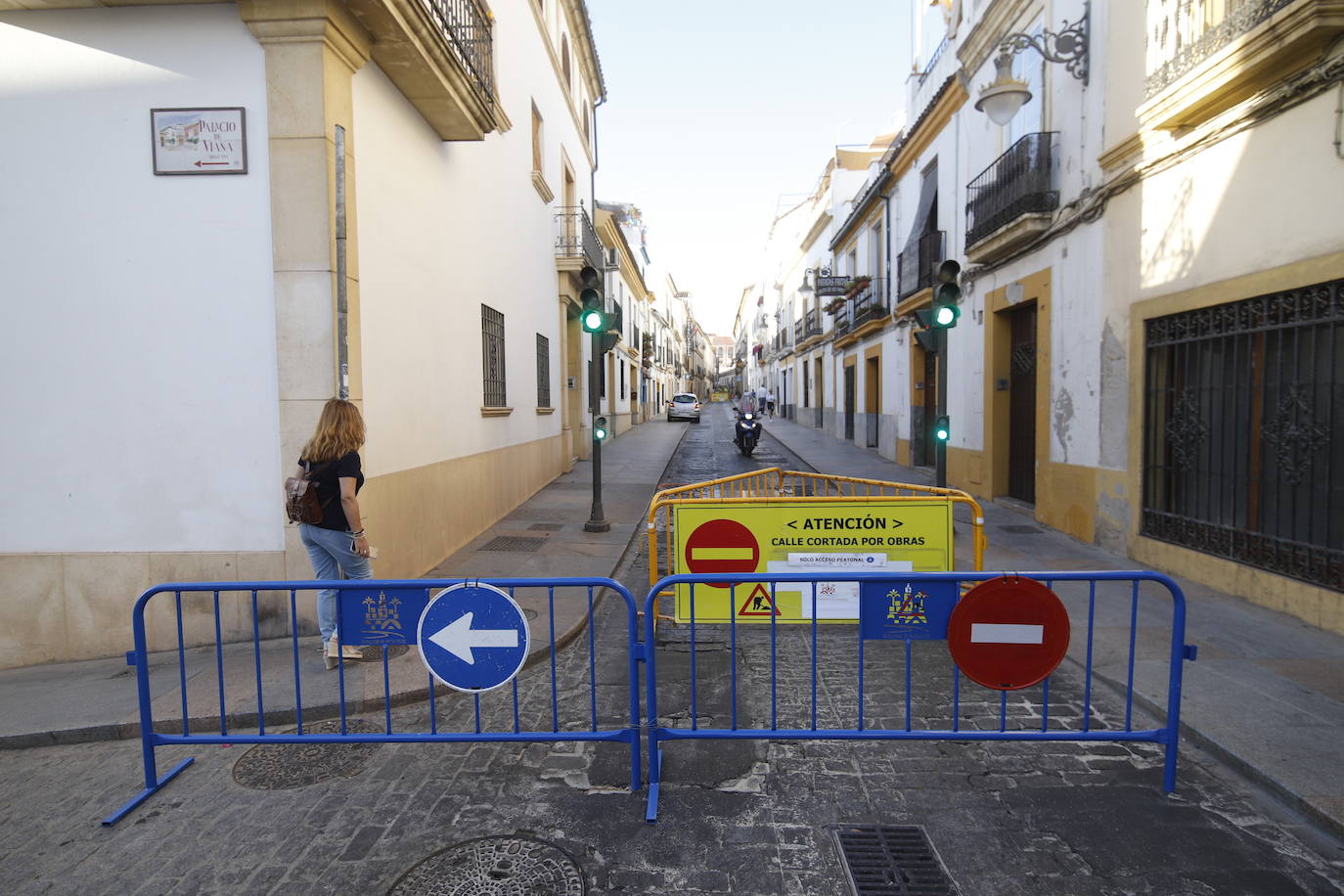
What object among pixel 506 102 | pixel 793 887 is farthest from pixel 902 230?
pixel 793 887

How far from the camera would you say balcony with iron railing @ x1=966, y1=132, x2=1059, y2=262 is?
28.6 ft

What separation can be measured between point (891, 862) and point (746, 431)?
15.8m

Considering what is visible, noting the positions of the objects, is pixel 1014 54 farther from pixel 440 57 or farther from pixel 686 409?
pixel 686 409

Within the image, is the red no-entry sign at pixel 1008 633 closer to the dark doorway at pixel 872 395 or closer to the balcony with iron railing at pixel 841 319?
the dark doorway at pixel 872 395

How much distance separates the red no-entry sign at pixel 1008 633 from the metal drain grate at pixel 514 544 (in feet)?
17.5

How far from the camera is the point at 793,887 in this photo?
258 centimetres

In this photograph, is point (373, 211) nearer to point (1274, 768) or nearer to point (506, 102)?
point (506, 102)

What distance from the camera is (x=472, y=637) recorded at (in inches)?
131

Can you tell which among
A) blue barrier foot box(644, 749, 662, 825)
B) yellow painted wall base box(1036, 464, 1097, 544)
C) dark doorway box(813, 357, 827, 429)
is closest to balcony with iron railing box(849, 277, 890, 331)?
dark doorway box(813, 357, 827, 429)

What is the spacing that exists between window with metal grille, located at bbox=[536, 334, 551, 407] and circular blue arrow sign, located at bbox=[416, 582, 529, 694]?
9328 millimetres

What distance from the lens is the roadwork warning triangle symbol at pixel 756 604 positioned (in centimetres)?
492

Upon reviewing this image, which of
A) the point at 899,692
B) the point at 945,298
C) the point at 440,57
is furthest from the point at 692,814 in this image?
the point at 440,57

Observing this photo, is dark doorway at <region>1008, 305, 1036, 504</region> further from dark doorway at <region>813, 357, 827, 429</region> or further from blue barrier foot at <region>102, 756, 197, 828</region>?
dark doorway at <region>813, 357, 827, 429</region>

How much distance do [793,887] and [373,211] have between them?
553 cm
